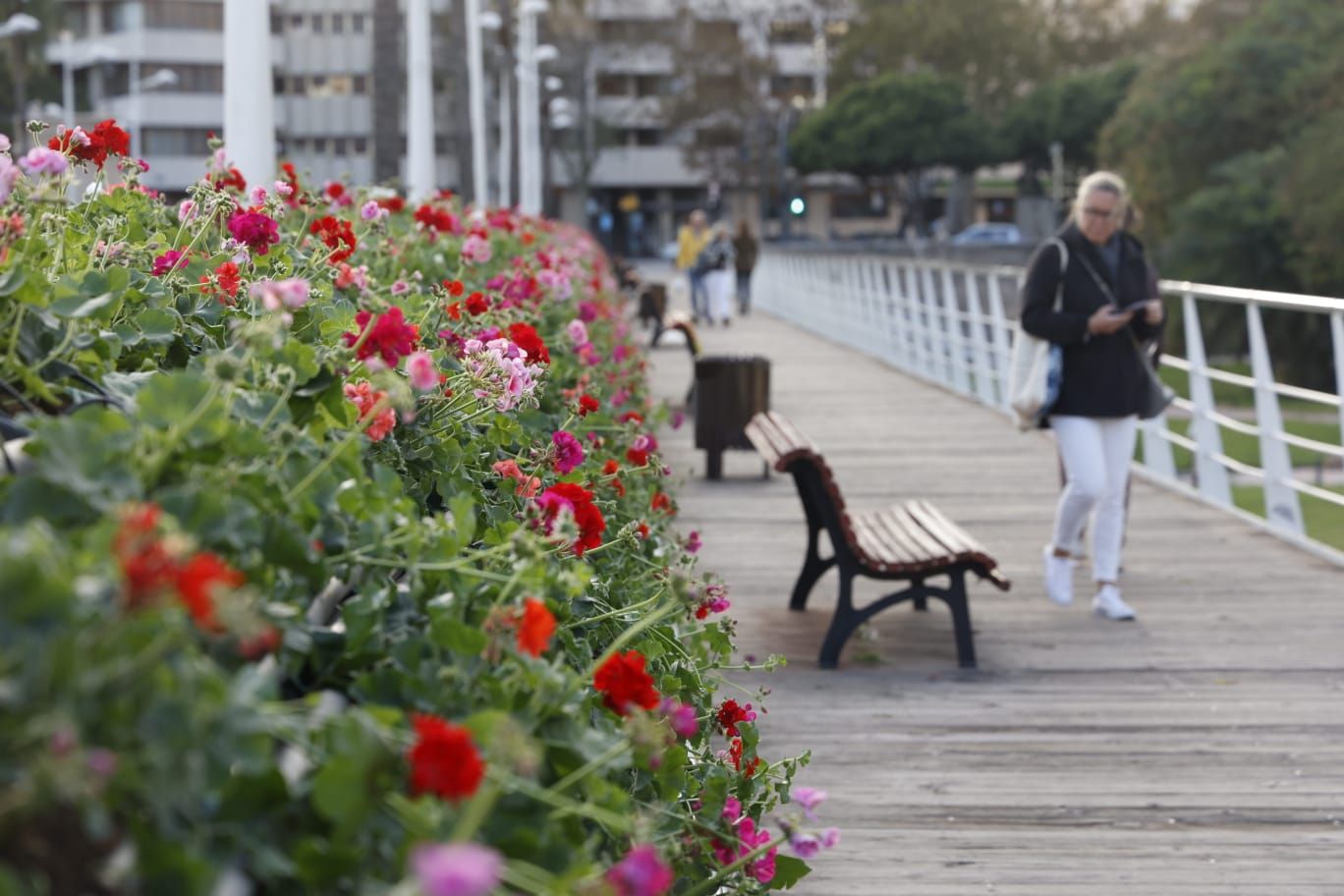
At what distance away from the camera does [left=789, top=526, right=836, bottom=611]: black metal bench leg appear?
7.96 m

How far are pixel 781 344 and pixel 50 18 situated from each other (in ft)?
215

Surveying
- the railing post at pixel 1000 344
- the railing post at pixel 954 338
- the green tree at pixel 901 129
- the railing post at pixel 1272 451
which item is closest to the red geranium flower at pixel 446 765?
the railing post at pixel 1272 451

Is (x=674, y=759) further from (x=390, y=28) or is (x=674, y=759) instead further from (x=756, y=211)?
(x=756, y=211)

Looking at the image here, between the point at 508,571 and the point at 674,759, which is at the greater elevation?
the point at 508,571

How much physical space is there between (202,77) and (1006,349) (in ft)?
287

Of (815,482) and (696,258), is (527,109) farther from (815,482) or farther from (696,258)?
(815,482)

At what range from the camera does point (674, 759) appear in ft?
8.86

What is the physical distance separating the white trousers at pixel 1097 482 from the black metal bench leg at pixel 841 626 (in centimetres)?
137

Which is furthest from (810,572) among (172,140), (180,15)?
(172,140)

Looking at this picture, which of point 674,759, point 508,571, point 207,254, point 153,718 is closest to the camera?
point 153,718

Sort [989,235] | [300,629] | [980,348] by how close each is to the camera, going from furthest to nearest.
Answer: [989,235] → [980,348] → [300,629]

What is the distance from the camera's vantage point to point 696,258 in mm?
32031

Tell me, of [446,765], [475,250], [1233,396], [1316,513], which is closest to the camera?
[446,765]

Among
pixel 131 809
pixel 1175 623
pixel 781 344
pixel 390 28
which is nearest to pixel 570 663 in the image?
pixel 131 809
